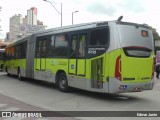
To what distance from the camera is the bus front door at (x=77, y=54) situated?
44.2ft

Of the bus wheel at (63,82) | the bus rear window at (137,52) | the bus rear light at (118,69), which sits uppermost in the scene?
the bus rear window at (137,52)

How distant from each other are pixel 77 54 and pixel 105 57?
2.05 meters

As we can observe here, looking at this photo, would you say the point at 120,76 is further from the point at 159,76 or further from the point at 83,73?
the point at 159,76

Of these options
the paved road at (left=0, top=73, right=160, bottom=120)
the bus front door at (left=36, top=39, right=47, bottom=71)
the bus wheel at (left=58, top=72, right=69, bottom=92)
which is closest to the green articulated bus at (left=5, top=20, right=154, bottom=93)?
the bus wheel at (left=58, top=72, right=69, bottom=92)

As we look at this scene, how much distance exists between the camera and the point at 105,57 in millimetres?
12156

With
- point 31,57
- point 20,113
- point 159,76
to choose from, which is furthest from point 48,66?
point 159,76

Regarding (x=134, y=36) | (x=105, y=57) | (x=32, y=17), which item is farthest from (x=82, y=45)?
(x=32, y=17)

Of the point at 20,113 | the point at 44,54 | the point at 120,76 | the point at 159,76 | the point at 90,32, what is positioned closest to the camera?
the point at 20,113

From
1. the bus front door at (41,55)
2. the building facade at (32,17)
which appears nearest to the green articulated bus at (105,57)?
the bus front door at (41,55)

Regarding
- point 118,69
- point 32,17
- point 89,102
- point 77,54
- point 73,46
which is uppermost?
point 32,17

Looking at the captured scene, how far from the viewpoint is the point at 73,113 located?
9961 millimetres

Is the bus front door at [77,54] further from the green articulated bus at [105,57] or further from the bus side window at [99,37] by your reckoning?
the bus side window at [99,37]

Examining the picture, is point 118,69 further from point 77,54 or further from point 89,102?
point 77,54

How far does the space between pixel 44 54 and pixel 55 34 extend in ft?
5.38
